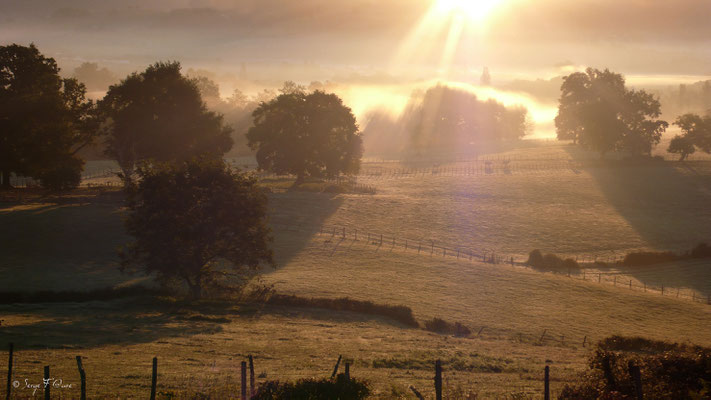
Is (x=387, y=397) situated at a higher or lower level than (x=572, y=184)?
lower

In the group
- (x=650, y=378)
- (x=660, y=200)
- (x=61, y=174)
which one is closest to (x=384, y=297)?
(x=650, y=378)

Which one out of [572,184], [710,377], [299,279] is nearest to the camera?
[710,377]

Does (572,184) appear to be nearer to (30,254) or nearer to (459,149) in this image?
(459,149)

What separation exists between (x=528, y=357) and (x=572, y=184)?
226 ft

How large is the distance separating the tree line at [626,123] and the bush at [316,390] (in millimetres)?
105707

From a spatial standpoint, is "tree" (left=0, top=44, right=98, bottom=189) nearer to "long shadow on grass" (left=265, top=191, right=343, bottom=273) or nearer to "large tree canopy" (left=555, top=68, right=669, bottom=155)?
"long shadow on grass" (left=265, top=191, right=343, bottom=273)

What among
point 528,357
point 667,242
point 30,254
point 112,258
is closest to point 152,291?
point 112,258

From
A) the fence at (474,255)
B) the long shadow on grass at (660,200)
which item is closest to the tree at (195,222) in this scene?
the fence at (474,255)

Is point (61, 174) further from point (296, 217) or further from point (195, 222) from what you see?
point (195, 222)

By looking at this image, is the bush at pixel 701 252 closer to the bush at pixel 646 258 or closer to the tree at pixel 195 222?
the bush at pixel 646 258

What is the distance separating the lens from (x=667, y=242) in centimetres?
5869

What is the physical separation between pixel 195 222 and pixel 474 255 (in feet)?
93.1

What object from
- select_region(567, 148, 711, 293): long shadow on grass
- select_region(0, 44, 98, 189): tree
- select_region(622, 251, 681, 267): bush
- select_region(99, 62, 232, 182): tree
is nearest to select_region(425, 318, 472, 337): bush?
select_region(567, 148, 711, 293): long shadow on grass

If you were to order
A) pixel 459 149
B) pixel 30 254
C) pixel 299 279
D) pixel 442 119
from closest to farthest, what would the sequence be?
pixel 299 279
pixel 30 254
pixel 459 149
pixel 442 119
